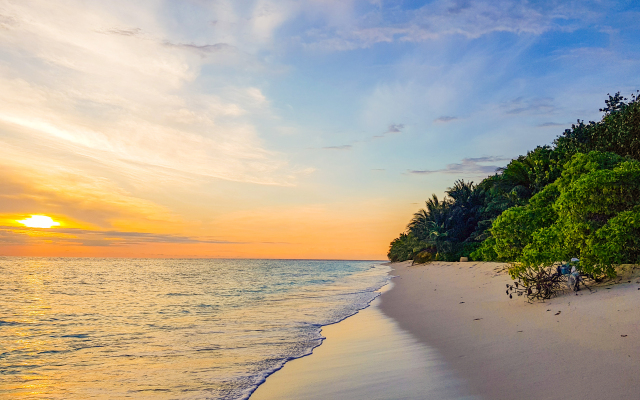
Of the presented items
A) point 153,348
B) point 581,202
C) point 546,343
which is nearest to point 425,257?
point 581,202

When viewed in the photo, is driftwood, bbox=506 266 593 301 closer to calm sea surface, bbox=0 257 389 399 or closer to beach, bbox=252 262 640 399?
beach, bbox=252 262 640 399

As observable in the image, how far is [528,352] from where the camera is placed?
306 inches

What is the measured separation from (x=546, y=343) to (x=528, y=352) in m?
0.71

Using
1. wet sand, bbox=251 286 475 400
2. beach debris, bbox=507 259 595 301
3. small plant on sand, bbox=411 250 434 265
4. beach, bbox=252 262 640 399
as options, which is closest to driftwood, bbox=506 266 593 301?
beach debris, bbox=507 259 595 301

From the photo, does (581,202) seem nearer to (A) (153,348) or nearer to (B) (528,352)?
(B) (528,352)

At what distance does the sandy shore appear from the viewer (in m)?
5.92

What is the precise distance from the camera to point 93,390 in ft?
25.2

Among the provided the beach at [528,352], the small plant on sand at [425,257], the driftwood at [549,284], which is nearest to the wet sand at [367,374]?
the beach at [528,352]

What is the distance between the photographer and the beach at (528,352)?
19.7 ft

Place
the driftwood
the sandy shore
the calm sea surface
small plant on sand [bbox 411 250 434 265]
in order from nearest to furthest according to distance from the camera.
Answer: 1. the sandy shore
2. the calm sea surface
3. the driftwood
4. small plant on sand [bbox 411 250 434 265]

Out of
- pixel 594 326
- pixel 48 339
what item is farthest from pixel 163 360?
pixel 594 326

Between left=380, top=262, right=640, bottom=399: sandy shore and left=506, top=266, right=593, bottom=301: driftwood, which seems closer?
left=380, top=262, right=640, bottom=399: sandy shore

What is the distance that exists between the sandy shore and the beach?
1 cm

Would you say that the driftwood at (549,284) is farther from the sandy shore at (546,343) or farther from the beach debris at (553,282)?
the sandy shore at (546,343)
